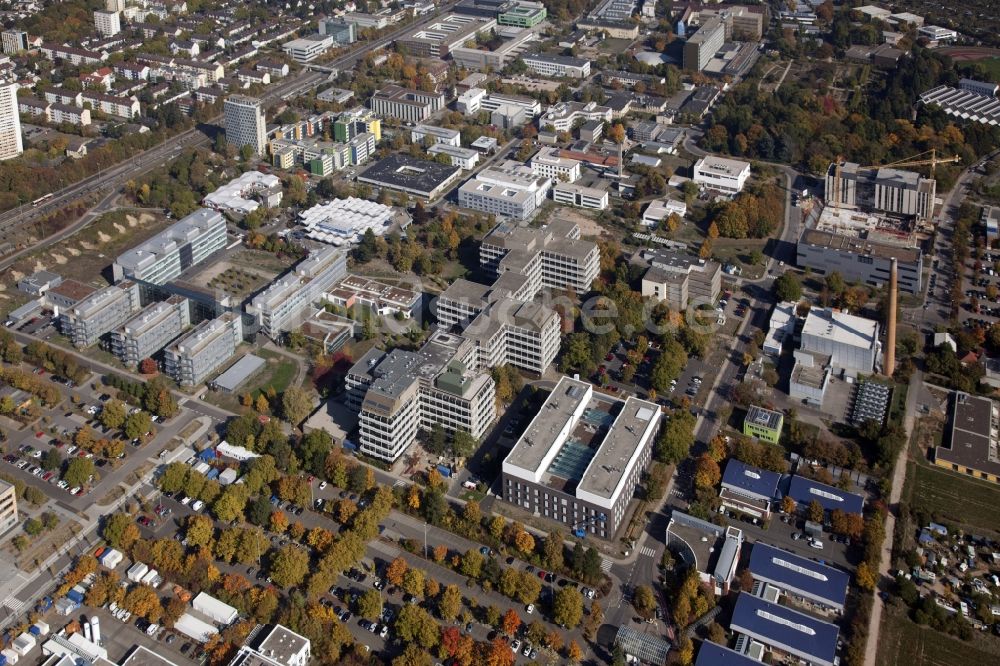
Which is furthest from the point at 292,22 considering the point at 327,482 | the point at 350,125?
the point at 327,482

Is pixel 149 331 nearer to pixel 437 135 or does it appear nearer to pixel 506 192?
pixel 506 192

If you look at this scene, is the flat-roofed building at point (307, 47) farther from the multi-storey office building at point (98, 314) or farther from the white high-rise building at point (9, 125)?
the multi-storey office building at point (98, 314)

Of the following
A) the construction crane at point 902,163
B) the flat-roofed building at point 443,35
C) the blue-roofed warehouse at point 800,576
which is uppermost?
the flat-roofed building at point 443,35

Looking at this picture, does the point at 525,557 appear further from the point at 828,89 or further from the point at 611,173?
the point at 828,89

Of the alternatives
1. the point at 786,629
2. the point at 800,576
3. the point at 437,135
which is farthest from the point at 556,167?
the point at 786,629

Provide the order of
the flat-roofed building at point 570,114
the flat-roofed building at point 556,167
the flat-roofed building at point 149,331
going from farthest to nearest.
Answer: the flat-roofed building at point 570,114
the flat-roofed building at point 556,167
the flat-roofed building at point 149,331

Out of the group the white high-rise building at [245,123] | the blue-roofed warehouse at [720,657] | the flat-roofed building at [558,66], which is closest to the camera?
the blue-roofed warehouse at [720,657]

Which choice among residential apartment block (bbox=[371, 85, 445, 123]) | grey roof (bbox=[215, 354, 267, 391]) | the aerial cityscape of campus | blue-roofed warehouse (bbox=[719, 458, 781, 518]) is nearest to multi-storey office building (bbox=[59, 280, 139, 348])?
the aerial cityscape of campus

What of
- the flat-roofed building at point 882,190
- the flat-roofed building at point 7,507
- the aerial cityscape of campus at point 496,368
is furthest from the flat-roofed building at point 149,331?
the flat-roofed building at point 882,190
